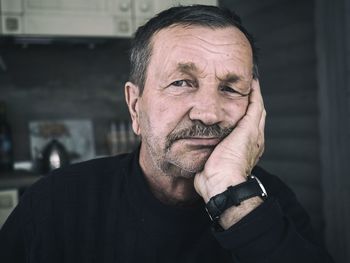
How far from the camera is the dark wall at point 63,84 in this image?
260 cm

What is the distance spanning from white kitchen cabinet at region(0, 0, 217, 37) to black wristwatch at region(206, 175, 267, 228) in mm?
1762

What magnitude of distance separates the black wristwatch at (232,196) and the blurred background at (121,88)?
147 centimetres

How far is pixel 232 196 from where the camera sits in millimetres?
896

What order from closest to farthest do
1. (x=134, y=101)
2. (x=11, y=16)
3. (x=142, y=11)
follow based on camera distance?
(x=134, y=101), (x=11, y=16), (x=142, y=11)

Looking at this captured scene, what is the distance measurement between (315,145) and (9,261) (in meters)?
1.86

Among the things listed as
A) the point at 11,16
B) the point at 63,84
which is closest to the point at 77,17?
the point at 11,16

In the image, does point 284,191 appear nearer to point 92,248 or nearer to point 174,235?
point 174,235

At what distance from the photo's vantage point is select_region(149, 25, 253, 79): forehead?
100 centimetres

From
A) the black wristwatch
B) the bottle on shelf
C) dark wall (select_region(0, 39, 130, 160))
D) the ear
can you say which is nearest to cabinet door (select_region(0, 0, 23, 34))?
dark wall (select_region(0, 39, 130, 160))

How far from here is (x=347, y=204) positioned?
227 cm

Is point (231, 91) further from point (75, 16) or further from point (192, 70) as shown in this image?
point (75, 16)

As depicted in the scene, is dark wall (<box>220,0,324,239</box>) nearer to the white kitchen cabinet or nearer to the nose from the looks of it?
the white kitchen cabinet

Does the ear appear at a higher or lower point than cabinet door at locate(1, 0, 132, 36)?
lower

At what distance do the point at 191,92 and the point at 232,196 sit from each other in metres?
0.26
